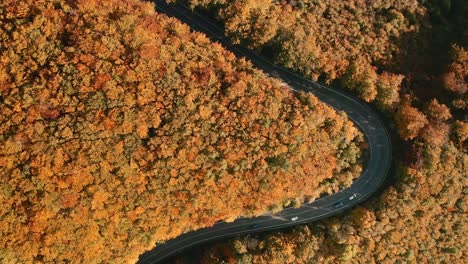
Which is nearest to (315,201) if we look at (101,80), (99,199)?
(99,199)

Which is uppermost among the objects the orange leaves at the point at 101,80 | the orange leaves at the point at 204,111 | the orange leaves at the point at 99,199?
the orange leaves at the point at 101,80

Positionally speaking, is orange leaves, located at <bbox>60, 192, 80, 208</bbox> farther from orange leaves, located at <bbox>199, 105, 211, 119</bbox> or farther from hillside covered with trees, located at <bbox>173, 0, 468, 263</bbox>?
hillside covered with trees, located at <bbox>173, 0, 468, 263</bbox>

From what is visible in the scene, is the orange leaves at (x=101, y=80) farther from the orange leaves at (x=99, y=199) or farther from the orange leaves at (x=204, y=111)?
the orange leaves at (x=99, y=199)

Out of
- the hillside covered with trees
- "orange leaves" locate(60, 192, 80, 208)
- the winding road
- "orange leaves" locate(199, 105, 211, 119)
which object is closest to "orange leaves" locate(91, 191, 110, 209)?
"orange leaves" locate(60, 192, 80, 208)

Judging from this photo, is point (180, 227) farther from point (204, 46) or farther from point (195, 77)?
point (204, 46)

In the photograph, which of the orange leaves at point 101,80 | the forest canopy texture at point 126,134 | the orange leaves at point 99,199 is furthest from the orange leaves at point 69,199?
the orange leaves at point 101,80
